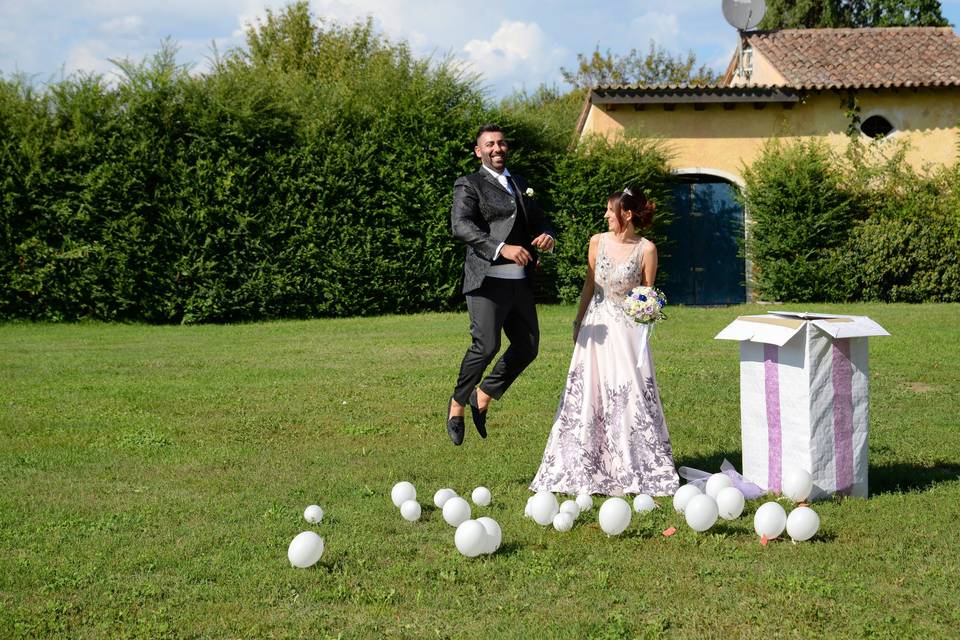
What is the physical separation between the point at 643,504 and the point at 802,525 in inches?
35.3

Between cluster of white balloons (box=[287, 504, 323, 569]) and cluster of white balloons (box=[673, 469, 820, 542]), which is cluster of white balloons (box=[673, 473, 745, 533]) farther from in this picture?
cluster of white balloons (box=[287, 504, 323, 569])

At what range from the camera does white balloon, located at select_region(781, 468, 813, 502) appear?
5301 mm

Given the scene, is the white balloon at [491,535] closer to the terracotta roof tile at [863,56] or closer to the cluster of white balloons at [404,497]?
the cluster of white balloons at [404,497]

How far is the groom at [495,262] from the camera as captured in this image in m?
6.33

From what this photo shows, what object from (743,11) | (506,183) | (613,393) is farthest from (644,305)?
(743,11)

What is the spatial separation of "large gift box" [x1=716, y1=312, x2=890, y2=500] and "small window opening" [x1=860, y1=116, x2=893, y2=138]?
55.0 ft

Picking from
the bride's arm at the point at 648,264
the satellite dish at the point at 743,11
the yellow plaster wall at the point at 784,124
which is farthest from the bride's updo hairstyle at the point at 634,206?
the satellite dish at the point at 743,11

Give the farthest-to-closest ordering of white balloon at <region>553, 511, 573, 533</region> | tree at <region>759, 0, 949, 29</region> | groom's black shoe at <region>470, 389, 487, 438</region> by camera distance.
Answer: tree at <region>759, 0, 949, 29</region>, groom's black shoe at <region>470, 389, 487, 438</region>, white balloon at <region>553, 511, 573, 533</region>

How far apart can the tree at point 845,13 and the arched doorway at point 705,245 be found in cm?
2087

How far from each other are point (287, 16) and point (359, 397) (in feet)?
123

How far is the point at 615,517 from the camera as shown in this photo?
4.79 metres

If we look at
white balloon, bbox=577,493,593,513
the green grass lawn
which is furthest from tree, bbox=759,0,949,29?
white balloon, bbox=577,493,593,513

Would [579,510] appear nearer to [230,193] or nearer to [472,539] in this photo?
[472,539]

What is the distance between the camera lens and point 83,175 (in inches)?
616
